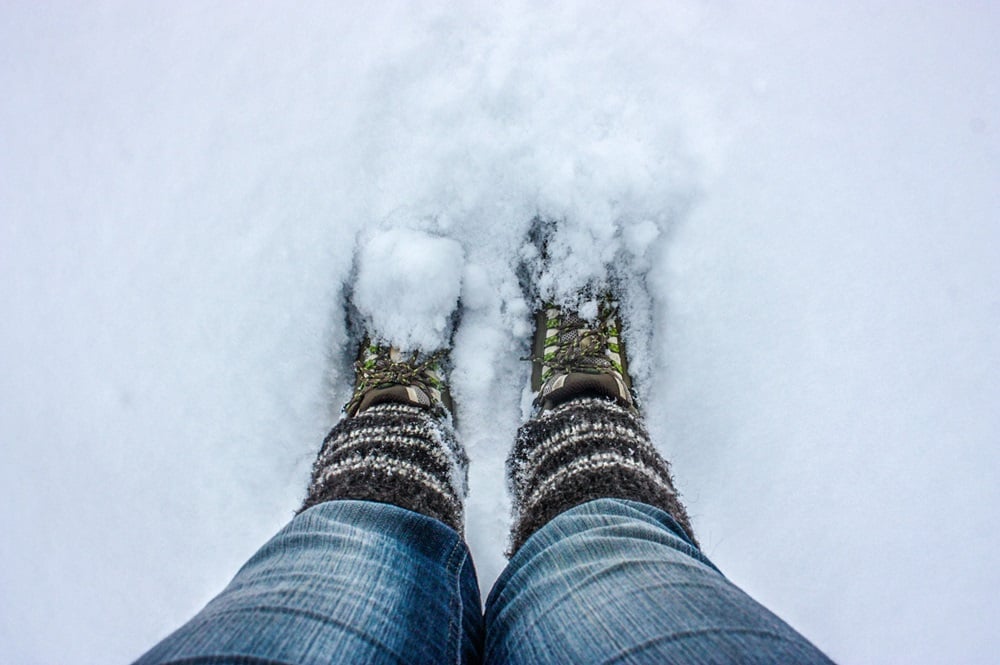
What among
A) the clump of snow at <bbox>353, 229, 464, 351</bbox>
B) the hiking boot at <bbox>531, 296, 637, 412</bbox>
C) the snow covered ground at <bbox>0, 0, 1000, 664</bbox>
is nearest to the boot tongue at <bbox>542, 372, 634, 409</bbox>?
the hiking boot at <bbox>531, 296, 637, 412</bbox>

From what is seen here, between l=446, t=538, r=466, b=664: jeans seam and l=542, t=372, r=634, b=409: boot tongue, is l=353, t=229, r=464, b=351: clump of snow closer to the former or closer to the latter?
l=542, t=372, r=634, b=409: boot tongue

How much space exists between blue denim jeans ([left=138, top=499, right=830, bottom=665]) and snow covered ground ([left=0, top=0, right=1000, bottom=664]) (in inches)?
12.6

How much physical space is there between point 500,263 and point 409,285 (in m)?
0.17

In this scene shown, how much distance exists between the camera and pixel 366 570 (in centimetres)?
50

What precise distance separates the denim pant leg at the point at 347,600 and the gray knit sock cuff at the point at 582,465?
121 millimetres

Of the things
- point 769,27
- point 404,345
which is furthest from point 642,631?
point 769,27

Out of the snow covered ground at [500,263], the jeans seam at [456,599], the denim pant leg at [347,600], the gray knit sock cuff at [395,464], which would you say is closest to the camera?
the denim pant leg at [347,600]

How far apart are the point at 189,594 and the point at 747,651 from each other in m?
0.79

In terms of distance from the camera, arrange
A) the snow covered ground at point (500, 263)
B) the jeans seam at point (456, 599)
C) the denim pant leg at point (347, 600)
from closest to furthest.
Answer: the denim pant leg at point (347, 600)
the jeans seam at point (456, 599)
the snow covered ground at point (500, 263)

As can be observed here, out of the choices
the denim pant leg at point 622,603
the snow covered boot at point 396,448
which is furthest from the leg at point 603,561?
the snow covered boot at point 396,448

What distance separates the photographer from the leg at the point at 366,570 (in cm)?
40

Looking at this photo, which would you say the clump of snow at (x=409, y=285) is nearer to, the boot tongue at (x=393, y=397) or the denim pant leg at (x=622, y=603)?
the boot tongue at (x=393, y=397)

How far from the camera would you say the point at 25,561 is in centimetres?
85

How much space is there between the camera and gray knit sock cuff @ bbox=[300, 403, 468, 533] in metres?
0.65
